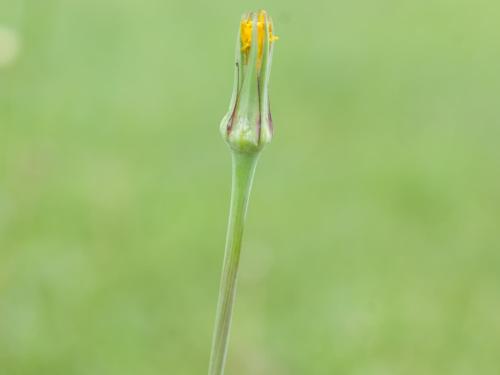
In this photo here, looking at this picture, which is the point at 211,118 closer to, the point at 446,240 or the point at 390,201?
the point at 390,201

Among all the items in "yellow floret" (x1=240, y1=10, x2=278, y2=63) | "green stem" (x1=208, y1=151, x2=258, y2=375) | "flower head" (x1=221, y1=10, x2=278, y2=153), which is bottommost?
"green stem" (x1=208, y1=151, x2=258, y2=375)

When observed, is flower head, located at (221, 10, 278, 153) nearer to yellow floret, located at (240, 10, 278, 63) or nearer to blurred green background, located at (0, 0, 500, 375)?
yellow floret, located at (240, 10, 278, 63)

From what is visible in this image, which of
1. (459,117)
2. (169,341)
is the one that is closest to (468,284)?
(169,341)

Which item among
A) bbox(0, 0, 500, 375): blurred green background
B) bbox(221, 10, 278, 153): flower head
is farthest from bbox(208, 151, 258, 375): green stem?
bbox(0, 0, 500, 375): blurred green background

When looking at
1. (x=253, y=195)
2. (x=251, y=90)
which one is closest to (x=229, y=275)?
(x=251, y=90)

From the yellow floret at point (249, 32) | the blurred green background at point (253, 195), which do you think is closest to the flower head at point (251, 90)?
the yellow floret at point (249, 32)

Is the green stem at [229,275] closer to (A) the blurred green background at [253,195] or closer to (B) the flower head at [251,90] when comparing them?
(B) the flower head at [251,90]

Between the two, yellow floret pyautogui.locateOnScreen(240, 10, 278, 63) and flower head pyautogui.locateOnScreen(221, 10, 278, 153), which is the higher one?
yellow floret pyautogui.locateOnScreen(240, 10, 278, 63)
